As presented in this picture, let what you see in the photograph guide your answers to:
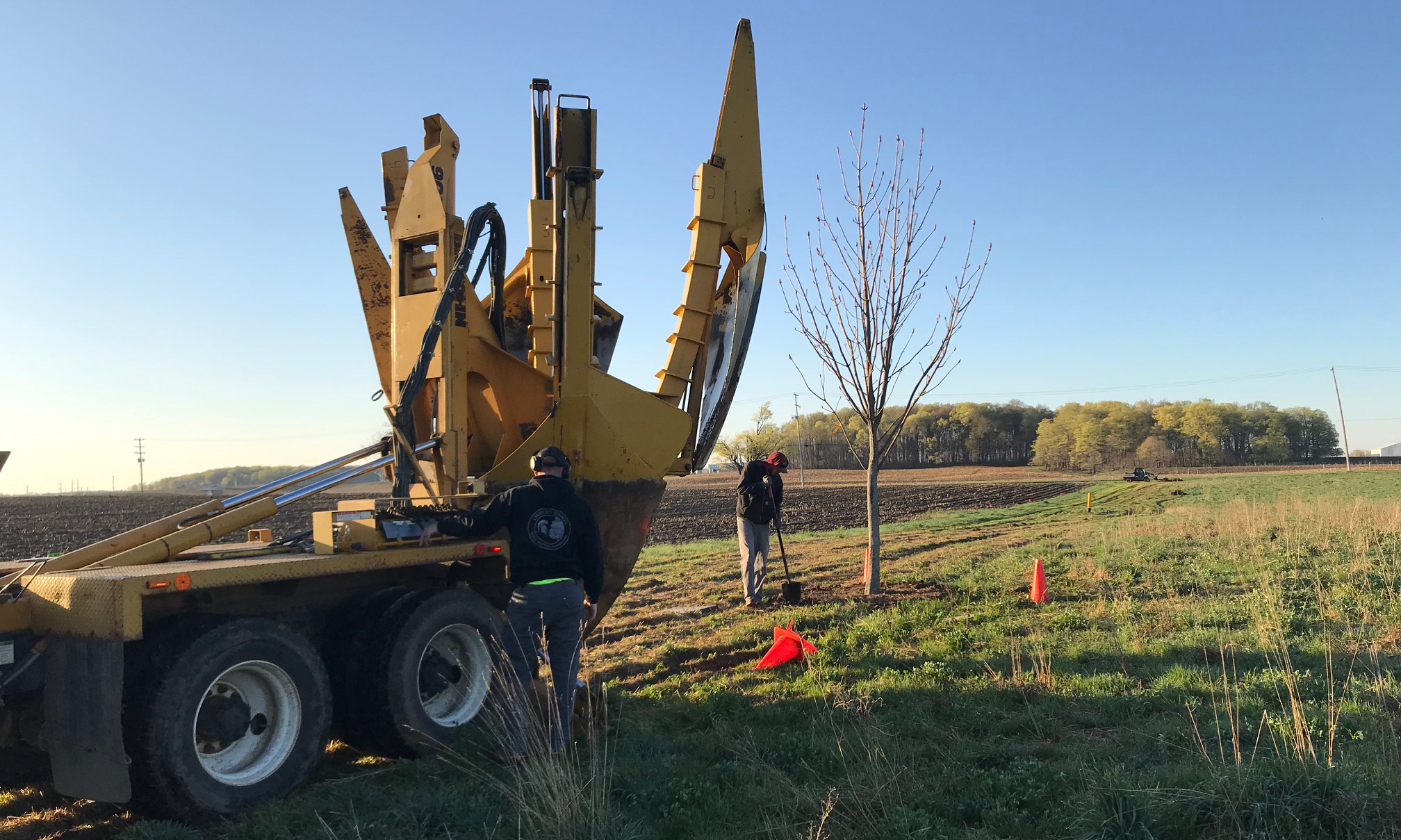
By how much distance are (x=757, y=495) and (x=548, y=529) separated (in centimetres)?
563

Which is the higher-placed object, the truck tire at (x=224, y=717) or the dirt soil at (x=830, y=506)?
the truck tire at (x=224, y=717)

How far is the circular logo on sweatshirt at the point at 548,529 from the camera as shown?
5.56m

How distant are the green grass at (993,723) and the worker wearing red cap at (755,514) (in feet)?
1.50

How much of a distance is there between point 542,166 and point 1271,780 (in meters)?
6.21

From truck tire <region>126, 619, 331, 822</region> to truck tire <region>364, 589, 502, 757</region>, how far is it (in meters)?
0.40

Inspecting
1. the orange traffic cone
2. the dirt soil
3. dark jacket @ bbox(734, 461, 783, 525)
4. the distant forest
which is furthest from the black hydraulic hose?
the distant forest

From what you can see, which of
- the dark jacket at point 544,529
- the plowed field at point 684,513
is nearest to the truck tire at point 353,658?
the dark jacket at point 544,529

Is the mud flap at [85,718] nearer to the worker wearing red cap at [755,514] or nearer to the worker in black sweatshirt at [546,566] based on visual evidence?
the worker in black sweatshirt at [546,566]

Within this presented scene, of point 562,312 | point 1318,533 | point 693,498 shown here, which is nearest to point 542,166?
point 562,312

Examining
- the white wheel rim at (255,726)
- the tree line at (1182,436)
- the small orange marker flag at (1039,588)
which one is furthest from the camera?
the tree line at (1182,436)

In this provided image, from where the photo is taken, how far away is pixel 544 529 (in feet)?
18.3

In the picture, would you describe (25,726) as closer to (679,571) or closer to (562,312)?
(562,312)

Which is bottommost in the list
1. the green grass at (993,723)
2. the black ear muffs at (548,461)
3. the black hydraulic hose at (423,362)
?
the green grass at (993,723)

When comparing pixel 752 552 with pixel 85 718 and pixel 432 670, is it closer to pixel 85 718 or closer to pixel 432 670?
pixel 432 670
